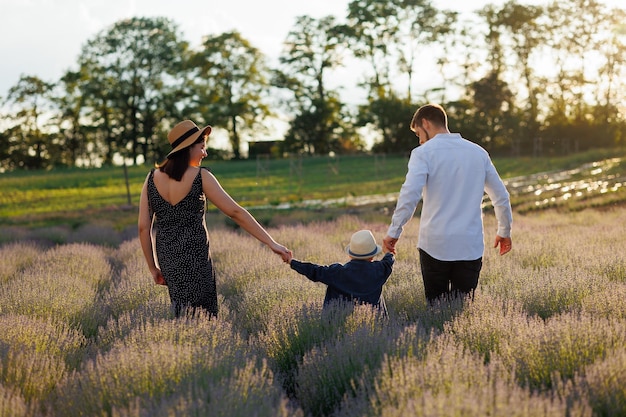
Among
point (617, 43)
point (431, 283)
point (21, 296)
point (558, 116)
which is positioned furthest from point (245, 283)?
point (617, 43)

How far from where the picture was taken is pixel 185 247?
15.5 ft

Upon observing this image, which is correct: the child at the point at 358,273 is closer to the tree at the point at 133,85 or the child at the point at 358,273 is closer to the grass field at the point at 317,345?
the grass field at the point at 317,345

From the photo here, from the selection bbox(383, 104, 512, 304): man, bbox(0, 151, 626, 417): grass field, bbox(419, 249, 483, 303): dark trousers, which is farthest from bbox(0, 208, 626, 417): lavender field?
bbox(383, 104, 512, 304): man

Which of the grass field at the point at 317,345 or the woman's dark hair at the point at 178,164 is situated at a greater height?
the woman's dark hair at the point at 178,164

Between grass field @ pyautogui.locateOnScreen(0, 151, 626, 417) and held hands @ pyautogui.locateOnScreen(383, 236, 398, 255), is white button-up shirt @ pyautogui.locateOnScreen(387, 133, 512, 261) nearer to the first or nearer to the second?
held hands @ pyautogui.locateOnScreen(383, 236, 398, 255)

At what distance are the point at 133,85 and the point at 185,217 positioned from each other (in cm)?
4567

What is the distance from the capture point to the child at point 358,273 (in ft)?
15.8

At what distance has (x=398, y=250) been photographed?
354 inches

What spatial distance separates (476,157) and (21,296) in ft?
11.6

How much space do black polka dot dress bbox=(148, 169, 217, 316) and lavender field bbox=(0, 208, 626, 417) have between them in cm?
23

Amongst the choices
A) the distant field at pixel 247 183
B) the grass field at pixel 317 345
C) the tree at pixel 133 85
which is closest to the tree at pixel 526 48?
the distant field at pixel 247 183

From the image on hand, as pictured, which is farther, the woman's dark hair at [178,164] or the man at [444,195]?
the man at [444,195]

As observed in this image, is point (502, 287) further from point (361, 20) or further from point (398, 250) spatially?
point (361, 20)

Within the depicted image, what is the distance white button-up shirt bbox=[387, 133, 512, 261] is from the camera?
4773mm
